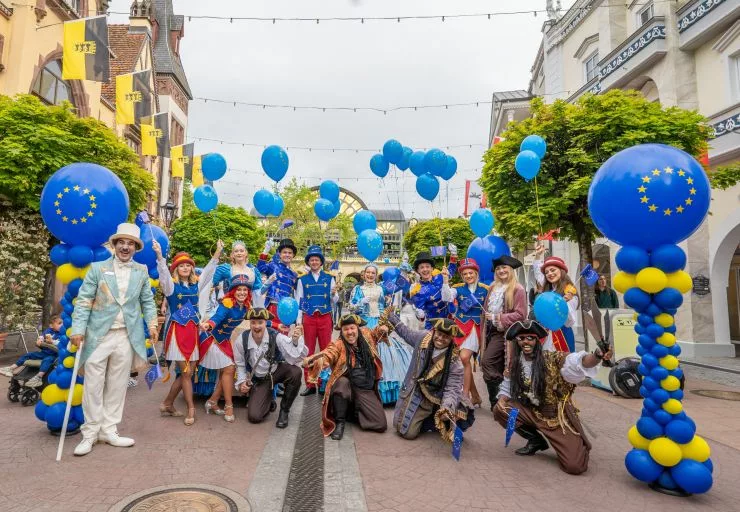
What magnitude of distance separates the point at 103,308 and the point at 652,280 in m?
4.89

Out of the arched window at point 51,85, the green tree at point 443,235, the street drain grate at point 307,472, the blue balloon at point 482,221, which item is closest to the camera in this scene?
the street drain grate at point 307,472

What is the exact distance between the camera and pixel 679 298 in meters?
3.46

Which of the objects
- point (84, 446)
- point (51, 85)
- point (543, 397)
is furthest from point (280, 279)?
point (51, 85)

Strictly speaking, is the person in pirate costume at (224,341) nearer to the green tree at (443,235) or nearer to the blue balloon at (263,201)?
the blue balloon at (263,201)

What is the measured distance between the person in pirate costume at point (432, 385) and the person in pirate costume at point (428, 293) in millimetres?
1034

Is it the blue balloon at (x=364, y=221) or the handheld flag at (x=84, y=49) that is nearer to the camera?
the blue balloon at (x=364, y=221)

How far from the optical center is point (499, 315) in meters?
5.01

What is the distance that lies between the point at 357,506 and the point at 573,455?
6.35 feet

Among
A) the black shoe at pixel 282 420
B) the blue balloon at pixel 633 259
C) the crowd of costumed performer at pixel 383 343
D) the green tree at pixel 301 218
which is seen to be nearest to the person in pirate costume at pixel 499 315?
the crowd of costumed performer at pixel 383 343

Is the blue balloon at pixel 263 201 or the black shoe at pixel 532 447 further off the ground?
the blue balloon at pixel 263 201

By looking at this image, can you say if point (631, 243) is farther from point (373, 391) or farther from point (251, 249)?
point (251, 249)

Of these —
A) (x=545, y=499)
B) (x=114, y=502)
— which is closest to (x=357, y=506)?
(x=545, y=499)

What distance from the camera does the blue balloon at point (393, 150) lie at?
30.1ft

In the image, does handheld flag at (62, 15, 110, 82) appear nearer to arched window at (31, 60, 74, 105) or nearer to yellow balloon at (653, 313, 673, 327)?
arched window at (31, 60, 74, 105)
